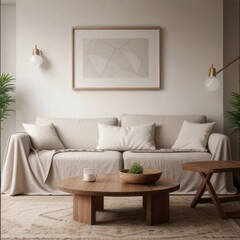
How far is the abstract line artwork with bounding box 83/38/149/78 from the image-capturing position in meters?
5.11

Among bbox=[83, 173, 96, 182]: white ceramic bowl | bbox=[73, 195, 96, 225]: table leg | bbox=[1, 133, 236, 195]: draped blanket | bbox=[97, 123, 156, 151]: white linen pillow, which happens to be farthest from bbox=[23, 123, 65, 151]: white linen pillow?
bbox=[73, 195, 96, 225]: table leg

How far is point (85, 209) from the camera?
9.15 ft

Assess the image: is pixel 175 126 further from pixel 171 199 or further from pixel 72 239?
pixel 72 239

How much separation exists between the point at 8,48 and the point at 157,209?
3.73 meters

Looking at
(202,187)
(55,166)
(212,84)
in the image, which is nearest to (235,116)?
(212,84)

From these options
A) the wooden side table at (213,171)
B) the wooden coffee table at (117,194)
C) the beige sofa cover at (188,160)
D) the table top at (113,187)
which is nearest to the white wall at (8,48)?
the beige sofa cover at (188,160)

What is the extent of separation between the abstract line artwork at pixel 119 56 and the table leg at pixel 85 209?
257cm

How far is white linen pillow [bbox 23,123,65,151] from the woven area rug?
887 millimetres

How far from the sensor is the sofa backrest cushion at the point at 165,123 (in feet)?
15.8

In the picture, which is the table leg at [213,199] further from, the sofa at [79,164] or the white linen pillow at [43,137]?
the white linen pillow at [43,137]

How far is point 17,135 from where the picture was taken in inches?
164

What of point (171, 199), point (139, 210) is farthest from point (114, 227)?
point (171, 199)

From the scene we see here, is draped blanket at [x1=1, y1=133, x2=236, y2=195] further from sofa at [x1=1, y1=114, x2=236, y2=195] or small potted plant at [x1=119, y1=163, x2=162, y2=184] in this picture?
small potted plant at [x1=119, y1=163, x2=162, y2=184]

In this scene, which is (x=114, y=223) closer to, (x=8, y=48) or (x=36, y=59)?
(x=36, y=59)
